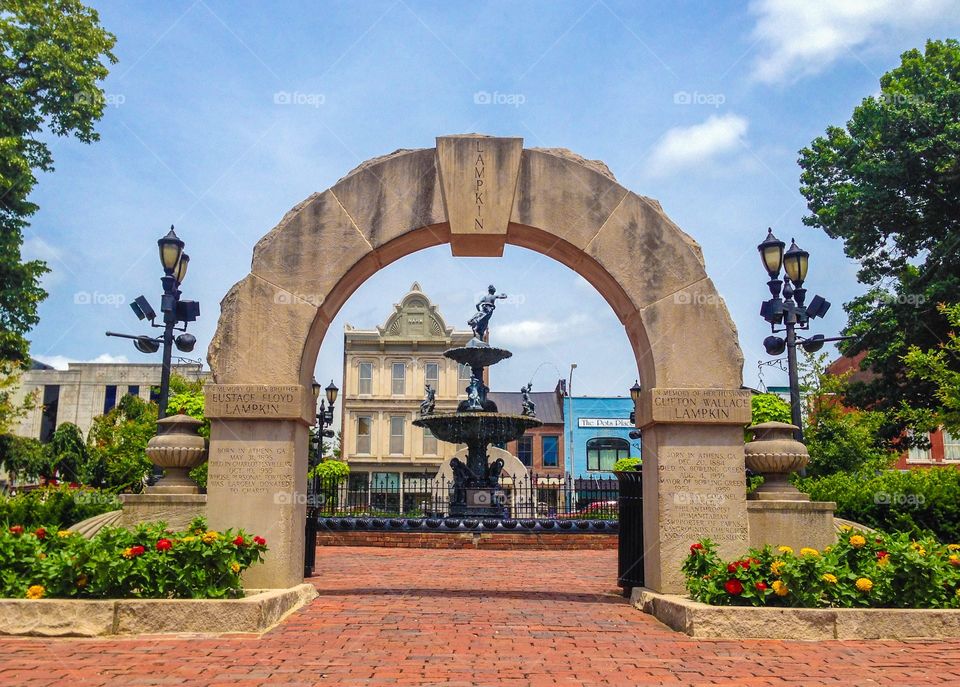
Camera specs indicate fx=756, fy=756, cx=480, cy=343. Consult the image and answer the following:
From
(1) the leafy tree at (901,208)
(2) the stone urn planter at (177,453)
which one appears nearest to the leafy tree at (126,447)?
(2) the stone urn planter at (177,453)

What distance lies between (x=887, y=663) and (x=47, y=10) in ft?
82.3

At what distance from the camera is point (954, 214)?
2272 centimetres

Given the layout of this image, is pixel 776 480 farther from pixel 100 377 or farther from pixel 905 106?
pixel 100 377

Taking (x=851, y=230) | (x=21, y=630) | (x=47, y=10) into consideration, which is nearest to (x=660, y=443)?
(x=21, y=630)

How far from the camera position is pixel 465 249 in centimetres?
910

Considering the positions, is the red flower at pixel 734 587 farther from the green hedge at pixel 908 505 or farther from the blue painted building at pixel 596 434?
the blue painted building at pixel 596 434

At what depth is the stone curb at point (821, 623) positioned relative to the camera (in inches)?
255

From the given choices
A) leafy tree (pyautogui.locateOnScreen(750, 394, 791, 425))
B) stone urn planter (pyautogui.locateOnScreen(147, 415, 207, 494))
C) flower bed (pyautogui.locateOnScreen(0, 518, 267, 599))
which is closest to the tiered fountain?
leafy tree (pyautogui.locateOnScreen(750, 394, 791, 425))

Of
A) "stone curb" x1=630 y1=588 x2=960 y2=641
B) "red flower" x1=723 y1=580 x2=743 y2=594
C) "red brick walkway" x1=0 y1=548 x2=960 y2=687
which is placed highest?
"red flower" x1=723 y1=580 x2=743 y2=594

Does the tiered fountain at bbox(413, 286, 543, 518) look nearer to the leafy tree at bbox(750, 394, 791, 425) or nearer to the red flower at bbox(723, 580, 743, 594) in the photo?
the leafy tree at bbox(750, 394, 791, 425)

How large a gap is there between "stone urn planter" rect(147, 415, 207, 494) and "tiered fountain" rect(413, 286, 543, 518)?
33.8 ft

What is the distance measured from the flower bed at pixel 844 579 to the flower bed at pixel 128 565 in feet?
14.5

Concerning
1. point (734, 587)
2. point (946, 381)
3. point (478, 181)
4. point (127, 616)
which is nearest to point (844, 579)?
point (734, 587)

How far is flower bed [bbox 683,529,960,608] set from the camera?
6680 mm
